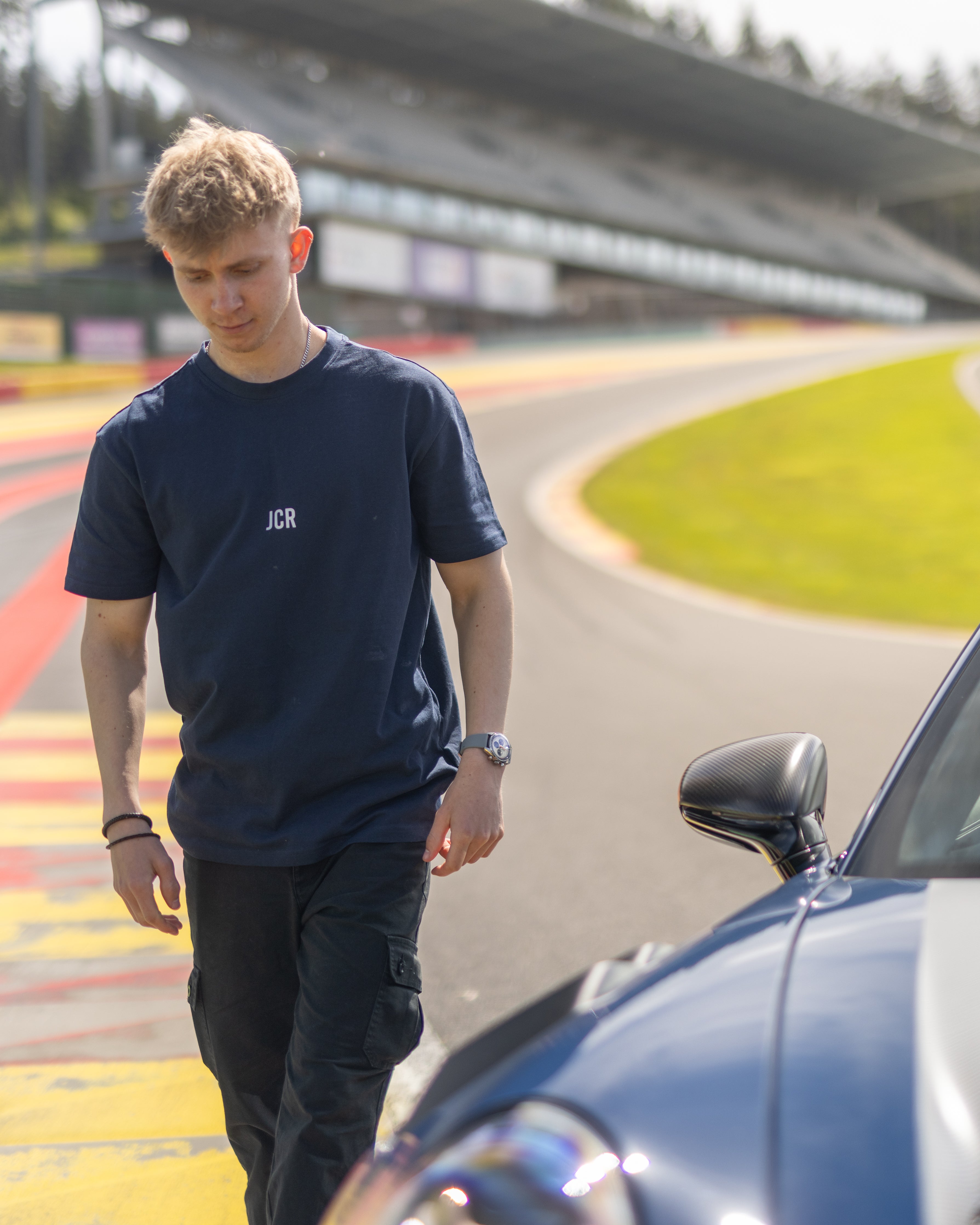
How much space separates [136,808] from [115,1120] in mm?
1263

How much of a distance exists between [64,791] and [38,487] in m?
11.2

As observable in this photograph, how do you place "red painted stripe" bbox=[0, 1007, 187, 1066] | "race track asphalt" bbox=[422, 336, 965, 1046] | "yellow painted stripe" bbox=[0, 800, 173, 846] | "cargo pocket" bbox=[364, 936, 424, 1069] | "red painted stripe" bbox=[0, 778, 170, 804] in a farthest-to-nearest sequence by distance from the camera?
"red painted stripe" bbox=[0, 778, 170, 804], "yellow painted stripe" bbox=[0, 800, 173, 846], "race track asphalt" bbox=[422, 336, 965, 1046], "red painted stripe" bbox=[0, 1007, 187, 1066], "cargo pocket" bbox=[364, 936, 424, 1069]

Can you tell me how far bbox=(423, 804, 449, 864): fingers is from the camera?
219 cm

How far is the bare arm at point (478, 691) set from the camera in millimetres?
2203

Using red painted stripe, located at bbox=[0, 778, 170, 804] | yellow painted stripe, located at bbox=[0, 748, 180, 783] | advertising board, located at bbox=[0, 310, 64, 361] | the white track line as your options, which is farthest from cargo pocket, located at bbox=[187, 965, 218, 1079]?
advertising board, located at bbox=[0, 310, 64, 361]

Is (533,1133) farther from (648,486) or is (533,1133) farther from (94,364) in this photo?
(94,364)

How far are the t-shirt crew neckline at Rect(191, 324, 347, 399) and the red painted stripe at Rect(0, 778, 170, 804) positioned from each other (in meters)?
4.10

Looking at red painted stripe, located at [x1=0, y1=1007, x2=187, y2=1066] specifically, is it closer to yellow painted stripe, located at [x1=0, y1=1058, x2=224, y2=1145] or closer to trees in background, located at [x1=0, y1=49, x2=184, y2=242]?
yellow painted stripe, located at [x1=0, y1=1058, x2=224, y2=1145]

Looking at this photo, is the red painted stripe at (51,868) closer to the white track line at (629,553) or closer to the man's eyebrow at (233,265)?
the man's eyebrow at (233,265)

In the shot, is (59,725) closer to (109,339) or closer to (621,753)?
(621,753)

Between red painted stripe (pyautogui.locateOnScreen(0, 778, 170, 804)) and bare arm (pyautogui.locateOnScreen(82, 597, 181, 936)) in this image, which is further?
red painted stripe (pyautogui.locateOnScreen(0, 778, 170, 804))

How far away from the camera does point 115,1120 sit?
10.4 ft

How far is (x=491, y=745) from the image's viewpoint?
2.26m

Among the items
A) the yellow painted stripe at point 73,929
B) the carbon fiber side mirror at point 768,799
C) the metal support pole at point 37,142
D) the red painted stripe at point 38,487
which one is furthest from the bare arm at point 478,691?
the metal support pole at point 37,142
